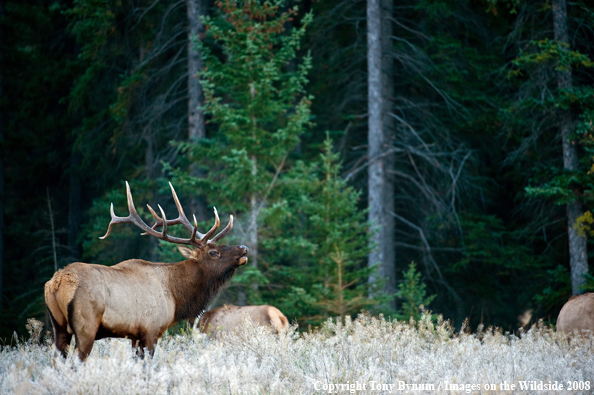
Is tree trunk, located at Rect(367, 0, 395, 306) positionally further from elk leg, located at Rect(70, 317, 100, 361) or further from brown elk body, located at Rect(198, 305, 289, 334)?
elk leg, located at Rect(70, 317, 100, 361)

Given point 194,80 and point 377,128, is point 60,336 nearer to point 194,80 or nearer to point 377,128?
point 194,80

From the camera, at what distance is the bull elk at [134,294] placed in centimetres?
571

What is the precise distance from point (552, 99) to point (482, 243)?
538 centimetres

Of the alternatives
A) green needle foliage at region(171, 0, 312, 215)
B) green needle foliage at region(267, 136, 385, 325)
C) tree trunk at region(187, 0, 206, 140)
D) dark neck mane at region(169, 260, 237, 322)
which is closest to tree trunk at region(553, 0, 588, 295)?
green needle foliage at region(267, 136, 385, 325)

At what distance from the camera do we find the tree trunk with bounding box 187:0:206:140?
55.5ft

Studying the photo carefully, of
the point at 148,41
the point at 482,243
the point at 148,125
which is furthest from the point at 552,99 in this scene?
the point at 148,41

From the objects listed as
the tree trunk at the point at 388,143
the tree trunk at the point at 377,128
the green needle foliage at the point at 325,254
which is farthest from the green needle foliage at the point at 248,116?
the tree trunk at the point at 388,143

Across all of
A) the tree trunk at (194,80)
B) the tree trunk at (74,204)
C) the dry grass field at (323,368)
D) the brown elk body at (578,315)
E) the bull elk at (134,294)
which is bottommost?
the dry grass field at (323,368)

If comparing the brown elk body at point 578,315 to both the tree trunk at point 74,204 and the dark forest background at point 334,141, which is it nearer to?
the dark forest background at point 334,141

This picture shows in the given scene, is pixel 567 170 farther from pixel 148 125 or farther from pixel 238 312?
pixel 148 125

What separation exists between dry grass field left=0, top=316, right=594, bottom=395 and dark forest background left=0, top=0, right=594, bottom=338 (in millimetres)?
4571

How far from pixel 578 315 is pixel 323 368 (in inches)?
176

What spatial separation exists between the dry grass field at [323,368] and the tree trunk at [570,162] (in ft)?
19.5

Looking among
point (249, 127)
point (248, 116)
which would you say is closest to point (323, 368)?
point (249, 127)
